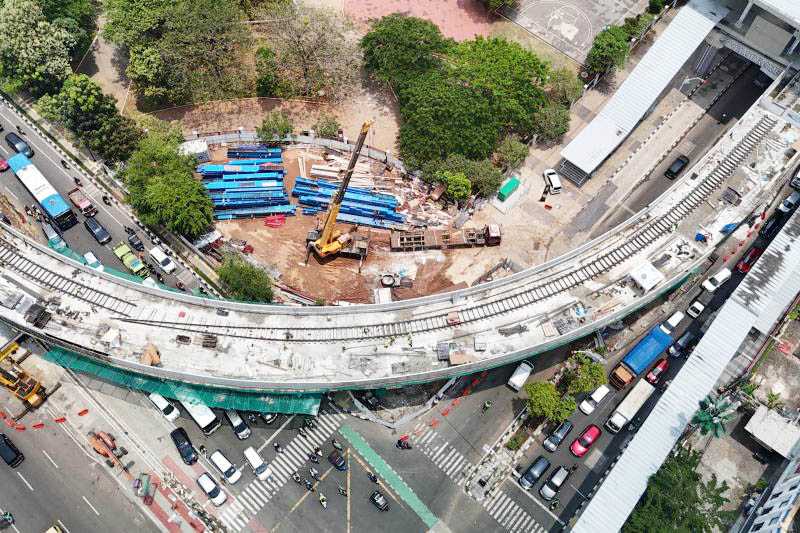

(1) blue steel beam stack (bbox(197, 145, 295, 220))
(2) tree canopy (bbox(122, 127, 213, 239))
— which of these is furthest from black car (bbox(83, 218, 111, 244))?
(1) blue steel beam stack (bbox(197, 145, 295, 220))

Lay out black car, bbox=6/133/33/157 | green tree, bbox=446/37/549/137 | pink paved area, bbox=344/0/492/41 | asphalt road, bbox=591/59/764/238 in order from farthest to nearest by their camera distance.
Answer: pink paved area, bbox=344/0/492/41 < black car, bbox=6/133/33/157 < asphalt road, bbox=591/59/764/238 < green tree, bbox=446/37/549/137

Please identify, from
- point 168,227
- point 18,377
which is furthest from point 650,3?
point 18,377

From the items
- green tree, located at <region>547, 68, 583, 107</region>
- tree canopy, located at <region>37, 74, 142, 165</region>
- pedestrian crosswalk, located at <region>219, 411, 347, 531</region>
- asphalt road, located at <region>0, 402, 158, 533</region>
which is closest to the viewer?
asphalt road, located at <region>0, 402, 158, 533</region>

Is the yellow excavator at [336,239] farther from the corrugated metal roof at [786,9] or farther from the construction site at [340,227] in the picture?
the corrugated metal roof at [786,9]

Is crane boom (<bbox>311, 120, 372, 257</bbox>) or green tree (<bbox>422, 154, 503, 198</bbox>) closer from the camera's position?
crane boom (<bbox>311, 120, 372, 257</bbox>)

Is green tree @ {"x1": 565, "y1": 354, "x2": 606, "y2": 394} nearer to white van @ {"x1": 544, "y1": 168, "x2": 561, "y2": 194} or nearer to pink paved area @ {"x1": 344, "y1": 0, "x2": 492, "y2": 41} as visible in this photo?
white van @ {"x1": 544, "y1": 168, "x2": 561, "y2": 194}

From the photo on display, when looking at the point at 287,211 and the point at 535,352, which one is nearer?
the point at 535,352

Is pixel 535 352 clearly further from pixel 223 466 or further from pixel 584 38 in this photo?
pixel 584 38
